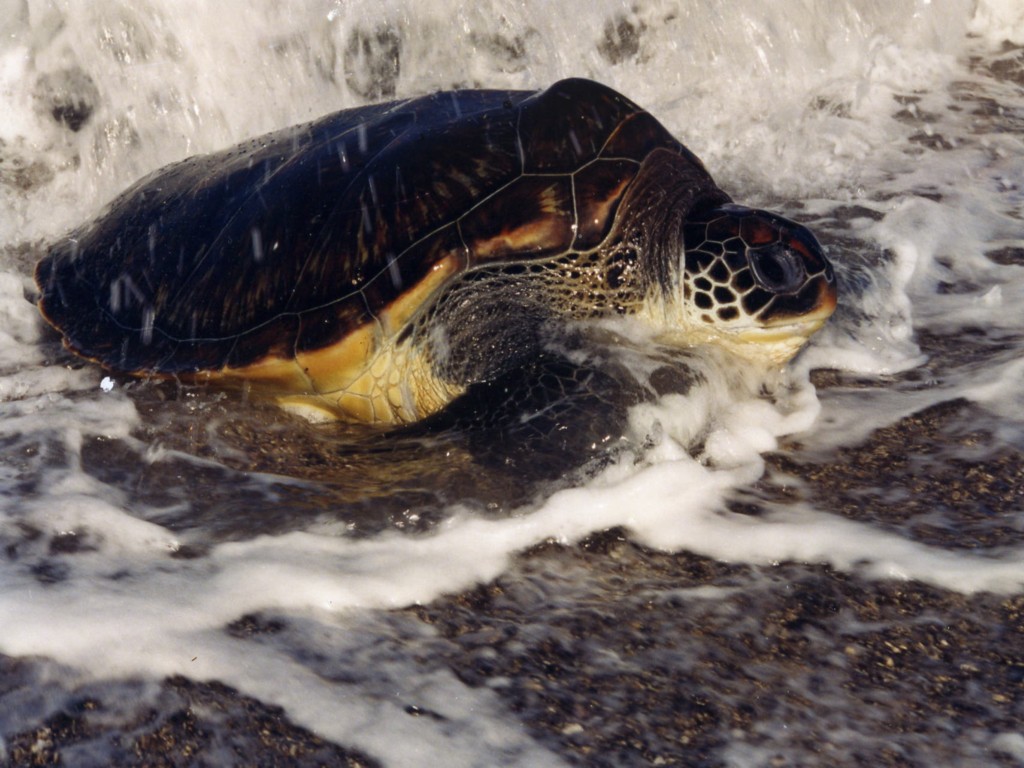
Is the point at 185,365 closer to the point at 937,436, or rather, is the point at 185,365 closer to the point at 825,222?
the point at 937,436

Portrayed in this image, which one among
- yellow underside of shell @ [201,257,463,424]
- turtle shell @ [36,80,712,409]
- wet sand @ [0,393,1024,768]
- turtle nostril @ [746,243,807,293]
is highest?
turtle shell @ [36,80,712,409]

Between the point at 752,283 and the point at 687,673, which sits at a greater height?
the point at 752,283

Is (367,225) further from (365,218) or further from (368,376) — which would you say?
(368,376)

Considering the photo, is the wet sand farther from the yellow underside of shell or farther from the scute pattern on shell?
the scute pattern on shell

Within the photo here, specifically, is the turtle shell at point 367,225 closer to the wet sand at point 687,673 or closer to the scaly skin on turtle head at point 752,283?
the scaly skin on turtle head at point 752,283

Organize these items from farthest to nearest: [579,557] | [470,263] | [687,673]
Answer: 1. [470,263]
2. [579,557]
3. [687,673]

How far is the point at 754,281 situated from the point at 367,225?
1253mm

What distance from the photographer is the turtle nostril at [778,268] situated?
3311 millimetres

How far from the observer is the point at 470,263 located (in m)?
3.28

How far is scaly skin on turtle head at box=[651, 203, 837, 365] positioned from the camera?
3.31m

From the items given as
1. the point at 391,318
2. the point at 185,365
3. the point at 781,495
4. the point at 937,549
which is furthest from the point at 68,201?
the point at 937,549

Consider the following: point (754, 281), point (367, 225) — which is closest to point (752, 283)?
point (754, 281)

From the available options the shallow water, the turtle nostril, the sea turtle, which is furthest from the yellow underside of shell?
the turtle nostril

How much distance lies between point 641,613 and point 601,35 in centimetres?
530
